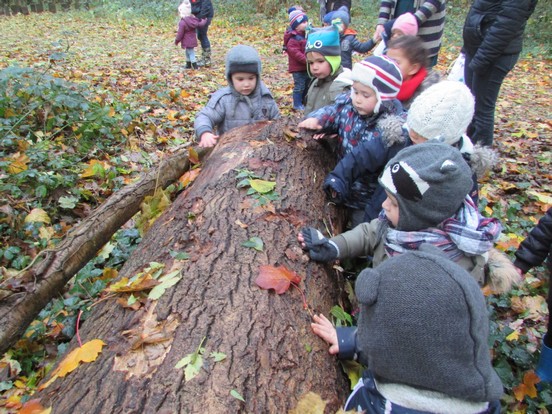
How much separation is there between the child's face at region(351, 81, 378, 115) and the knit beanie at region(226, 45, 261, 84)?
1.23m

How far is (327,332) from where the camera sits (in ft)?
6.33

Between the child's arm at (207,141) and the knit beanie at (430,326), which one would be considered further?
the child's arm at (207,141)

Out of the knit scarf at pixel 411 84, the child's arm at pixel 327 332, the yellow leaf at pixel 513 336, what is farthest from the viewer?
the knit scarf at pixel 411 84

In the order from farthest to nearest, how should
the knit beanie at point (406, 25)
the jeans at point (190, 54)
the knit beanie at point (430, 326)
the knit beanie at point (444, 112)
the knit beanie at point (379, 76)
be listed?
the jeans at point (190, 54) → the knit beanie at point (406, 25) → the knit beanie at point (379, 76) → the knit beanie at point (444, 112) → the knit beanie at point (430, 326)

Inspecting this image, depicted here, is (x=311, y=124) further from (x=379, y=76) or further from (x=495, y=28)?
(x=495, y=28)

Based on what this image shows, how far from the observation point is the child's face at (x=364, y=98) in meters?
2.94

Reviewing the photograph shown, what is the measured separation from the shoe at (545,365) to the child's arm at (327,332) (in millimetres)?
1391

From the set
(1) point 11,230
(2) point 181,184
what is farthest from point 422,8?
(1) point 11,230

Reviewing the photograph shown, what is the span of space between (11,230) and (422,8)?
470cm

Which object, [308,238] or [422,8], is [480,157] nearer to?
[308,238]

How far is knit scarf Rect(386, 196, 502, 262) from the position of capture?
6.84ft

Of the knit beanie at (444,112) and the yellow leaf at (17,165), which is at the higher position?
the knit beanie at (444,112)

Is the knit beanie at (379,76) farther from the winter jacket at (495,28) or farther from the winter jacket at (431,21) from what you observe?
the winter jacket at (431,21)

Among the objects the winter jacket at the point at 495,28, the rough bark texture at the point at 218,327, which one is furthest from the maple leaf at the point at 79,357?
the winter jacket at the point at 495,28
